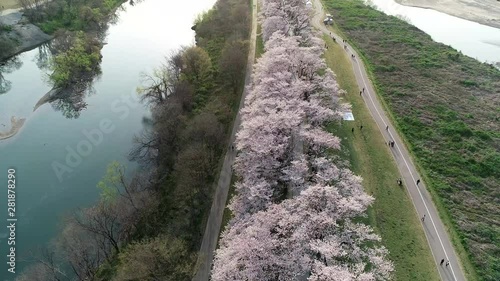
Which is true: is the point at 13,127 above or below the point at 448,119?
above

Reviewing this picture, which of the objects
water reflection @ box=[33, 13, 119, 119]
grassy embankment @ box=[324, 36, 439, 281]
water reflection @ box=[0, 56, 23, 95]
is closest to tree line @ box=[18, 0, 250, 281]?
water reflection @ box=[33, 13, 119, 119]

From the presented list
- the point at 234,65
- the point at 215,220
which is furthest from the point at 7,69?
the point at 215,220

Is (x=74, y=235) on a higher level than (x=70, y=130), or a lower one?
lower

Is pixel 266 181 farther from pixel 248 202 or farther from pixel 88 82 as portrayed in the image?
pixel 88 82

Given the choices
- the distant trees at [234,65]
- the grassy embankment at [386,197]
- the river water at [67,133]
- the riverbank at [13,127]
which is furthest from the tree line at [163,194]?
the riverbank at [13,127]

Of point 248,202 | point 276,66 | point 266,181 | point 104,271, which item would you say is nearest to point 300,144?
point 266,181

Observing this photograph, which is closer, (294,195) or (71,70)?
(294,195)

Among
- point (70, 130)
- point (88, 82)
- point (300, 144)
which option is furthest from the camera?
point (88, 82)

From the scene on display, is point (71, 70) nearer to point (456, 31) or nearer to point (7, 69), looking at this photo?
point (7, 69)
